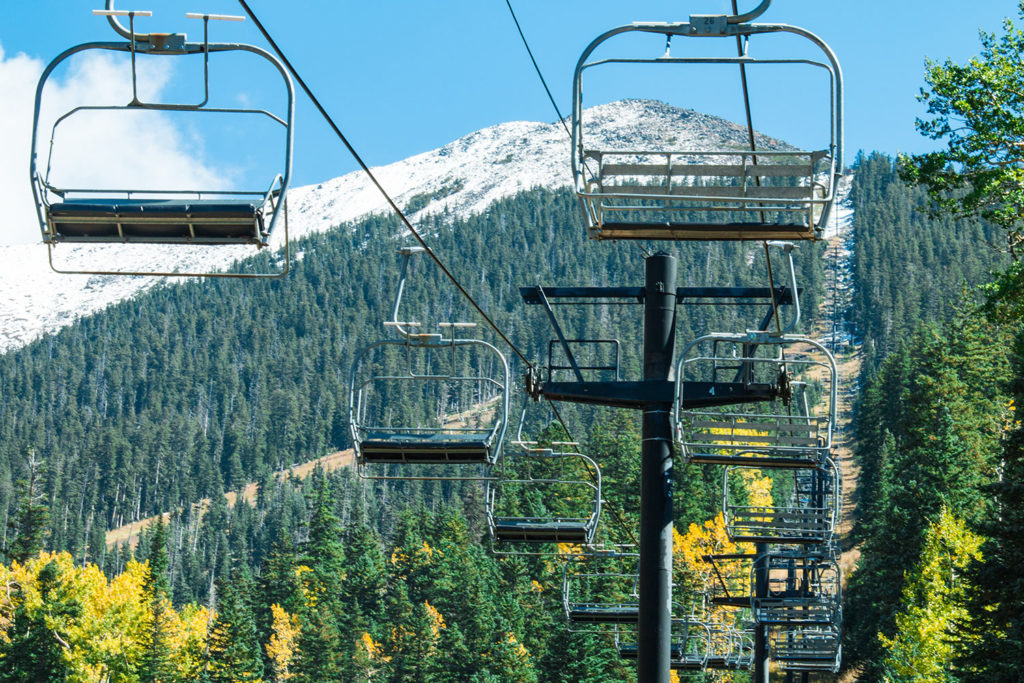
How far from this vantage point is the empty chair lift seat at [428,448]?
12.8 metres

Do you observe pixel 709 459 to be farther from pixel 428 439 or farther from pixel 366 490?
pixel 366 490

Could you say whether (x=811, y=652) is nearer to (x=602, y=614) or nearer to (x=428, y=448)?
(x=602, y=614)

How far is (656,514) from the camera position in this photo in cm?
1398

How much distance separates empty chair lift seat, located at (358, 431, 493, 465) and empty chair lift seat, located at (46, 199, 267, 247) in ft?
17.8

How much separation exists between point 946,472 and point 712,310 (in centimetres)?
14036

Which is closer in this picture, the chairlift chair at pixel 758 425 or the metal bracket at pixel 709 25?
the metal bracket at pixel 709 25

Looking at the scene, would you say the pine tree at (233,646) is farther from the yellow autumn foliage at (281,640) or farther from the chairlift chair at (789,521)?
the chairlift chair at (789,521)

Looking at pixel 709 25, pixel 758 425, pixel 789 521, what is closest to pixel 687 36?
pixel 709 25

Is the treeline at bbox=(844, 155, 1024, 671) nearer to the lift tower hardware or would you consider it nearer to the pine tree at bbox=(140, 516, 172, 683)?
the lift tower hardware

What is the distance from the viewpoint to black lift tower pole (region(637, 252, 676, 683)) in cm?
1400

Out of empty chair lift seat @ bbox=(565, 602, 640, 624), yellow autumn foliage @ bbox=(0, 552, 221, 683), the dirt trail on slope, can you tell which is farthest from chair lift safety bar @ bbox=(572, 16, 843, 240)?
the dirt trail on slope

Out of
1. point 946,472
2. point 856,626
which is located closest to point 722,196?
point 946,472

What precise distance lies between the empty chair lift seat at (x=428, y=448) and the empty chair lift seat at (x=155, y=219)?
17.8ft

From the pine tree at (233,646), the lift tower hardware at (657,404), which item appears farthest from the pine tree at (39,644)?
the lift tower hardware at (657,404)
